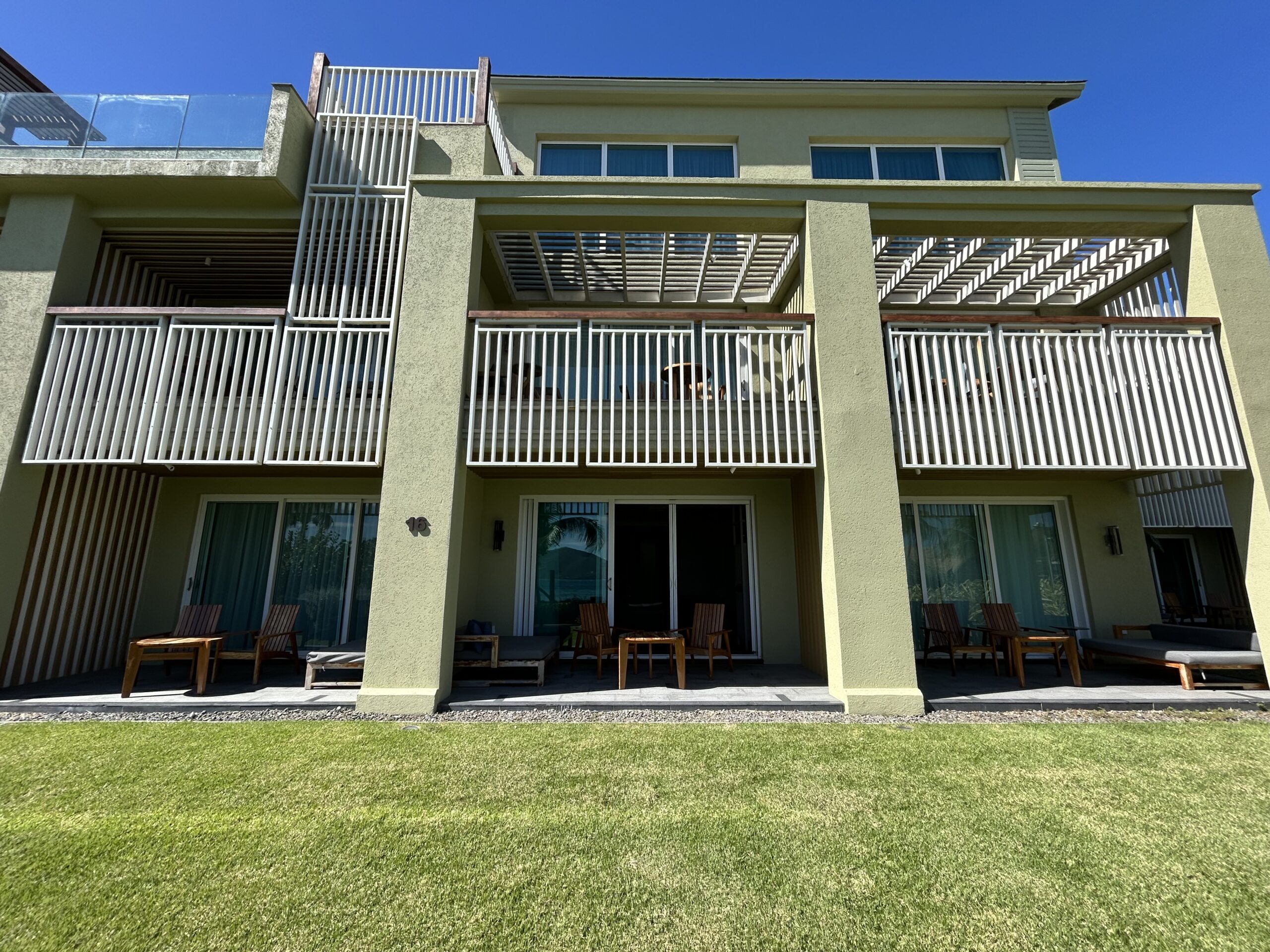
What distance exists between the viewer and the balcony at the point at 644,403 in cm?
575

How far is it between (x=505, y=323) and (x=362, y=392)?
1.71 meters

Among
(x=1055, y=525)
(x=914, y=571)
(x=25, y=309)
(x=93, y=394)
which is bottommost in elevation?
(x=914, y=571)

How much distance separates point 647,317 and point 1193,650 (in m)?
6.91

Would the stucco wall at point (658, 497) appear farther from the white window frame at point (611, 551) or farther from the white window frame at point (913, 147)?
the white window frame at point (913, 147)

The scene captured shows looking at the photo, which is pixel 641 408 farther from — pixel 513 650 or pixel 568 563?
pixel 513 650

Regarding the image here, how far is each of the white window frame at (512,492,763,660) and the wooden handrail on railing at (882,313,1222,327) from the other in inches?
125

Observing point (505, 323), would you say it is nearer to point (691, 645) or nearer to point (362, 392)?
A: point (362, 392)

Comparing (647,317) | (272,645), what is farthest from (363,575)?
(647,317)

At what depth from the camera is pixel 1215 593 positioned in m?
11.7

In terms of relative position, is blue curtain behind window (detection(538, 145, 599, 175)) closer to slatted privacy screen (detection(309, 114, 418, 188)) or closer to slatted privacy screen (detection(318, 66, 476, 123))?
slatted privacy screen (detection(318, 66, 476, 123))

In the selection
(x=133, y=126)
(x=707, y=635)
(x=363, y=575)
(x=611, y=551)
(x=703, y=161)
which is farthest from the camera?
(x=703, y=161)

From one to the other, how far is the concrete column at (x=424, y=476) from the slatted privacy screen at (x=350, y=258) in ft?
1.93

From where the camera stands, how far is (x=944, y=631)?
709cm

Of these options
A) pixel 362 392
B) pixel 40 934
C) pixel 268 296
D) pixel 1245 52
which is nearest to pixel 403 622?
pixel 362 392
